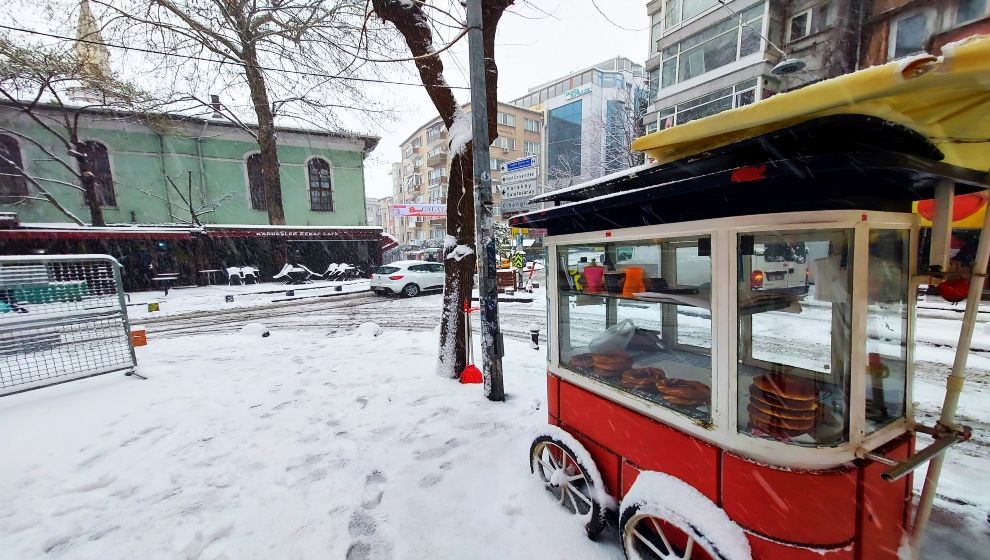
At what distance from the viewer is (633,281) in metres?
2.41

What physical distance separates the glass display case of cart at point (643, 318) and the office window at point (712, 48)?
673 inches

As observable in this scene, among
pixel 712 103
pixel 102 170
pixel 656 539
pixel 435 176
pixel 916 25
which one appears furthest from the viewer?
pixel 435 176

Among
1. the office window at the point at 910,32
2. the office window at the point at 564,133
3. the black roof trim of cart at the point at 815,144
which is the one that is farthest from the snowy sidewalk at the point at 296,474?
the office window at the point at 564,133

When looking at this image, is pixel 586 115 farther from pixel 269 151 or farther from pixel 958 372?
pixel 958 372

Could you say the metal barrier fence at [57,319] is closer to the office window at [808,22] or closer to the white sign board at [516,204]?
the white sign board at [516,204]

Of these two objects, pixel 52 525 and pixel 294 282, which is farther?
pixel 294 282

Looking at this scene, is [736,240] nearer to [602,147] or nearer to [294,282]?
[294,282]

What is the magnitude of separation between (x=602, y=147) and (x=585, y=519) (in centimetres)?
2754

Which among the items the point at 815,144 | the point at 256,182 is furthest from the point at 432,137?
the point at 815,144

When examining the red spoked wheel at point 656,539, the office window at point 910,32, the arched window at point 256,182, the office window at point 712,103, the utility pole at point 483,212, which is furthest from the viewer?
the arched window at point 256,182

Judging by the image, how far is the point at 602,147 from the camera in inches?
1048

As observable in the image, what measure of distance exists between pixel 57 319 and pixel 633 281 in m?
6.80

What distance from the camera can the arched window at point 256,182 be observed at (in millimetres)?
21580

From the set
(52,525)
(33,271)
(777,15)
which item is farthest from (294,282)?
(777,15)
